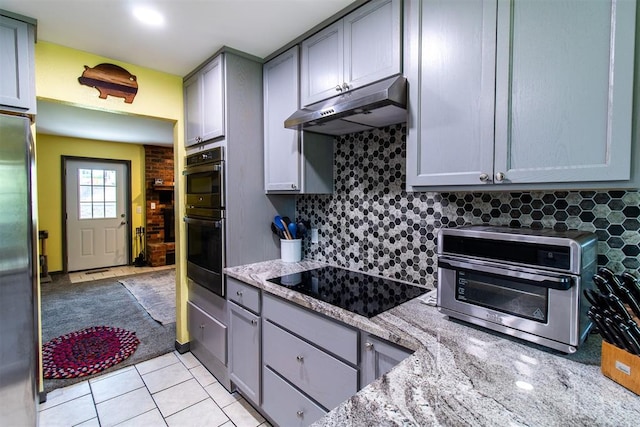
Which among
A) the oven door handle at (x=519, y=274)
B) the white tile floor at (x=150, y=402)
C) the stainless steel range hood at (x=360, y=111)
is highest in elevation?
the stainless steel range hood at (x=360, y=111)

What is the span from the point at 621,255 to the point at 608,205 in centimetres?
19

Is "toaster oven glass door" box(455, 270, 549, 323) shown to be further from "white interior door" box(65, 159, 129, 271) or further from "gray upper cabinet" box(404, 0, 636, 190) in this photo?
"white interior door" box(65, 159, 129, 271)

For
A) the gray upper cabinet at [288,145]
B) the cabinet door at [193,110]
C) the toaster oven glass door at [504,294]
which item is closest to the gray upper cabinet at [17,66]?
the cabinet door at [193,110]

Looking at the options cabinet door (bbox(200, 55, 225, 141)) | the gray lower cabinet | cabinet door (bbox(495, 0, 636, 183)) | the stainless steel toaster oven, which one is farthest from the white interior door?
cabinet door (bbox(495, 0, 636, 183))

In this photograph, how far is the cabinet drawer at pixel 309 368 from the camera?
1428 millimetres

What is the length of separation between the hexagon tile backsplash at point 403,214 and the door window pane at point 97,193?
5.05 meters

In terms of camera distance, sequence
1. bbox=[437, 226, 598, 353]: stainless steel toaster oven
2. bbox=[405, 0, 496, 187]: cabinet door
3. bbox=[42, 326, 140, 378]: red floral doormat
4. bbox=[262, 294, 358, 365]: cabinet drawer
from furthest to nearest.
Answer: bbox=[42, 326, 140, 378]: red floral doormat < bbox=[262, 294, 358, 365]: cabinet drawer < bbox=[405, 0, 496, 187]: cabinet door < bbox=[437, 226, 598, 353]: stainless steel toaster oven

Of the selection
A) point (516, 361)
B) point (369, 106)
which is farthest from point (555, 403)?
point (369, 106)

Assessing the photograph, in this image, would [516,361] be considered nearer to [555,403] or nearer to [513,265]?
[555,403]

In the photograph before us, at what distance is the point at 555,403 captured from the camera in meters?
0.78

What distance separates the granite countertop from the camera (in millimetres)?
728

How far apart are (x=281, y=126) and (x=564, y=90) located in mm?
1630

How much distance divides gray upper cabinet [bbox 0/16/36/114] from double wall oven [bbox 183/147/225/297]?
1020mm

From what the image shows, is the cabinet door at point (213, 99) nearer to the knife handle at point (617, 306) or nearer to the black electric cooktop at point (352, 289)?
the black electric cooktop at point (352, 289)
